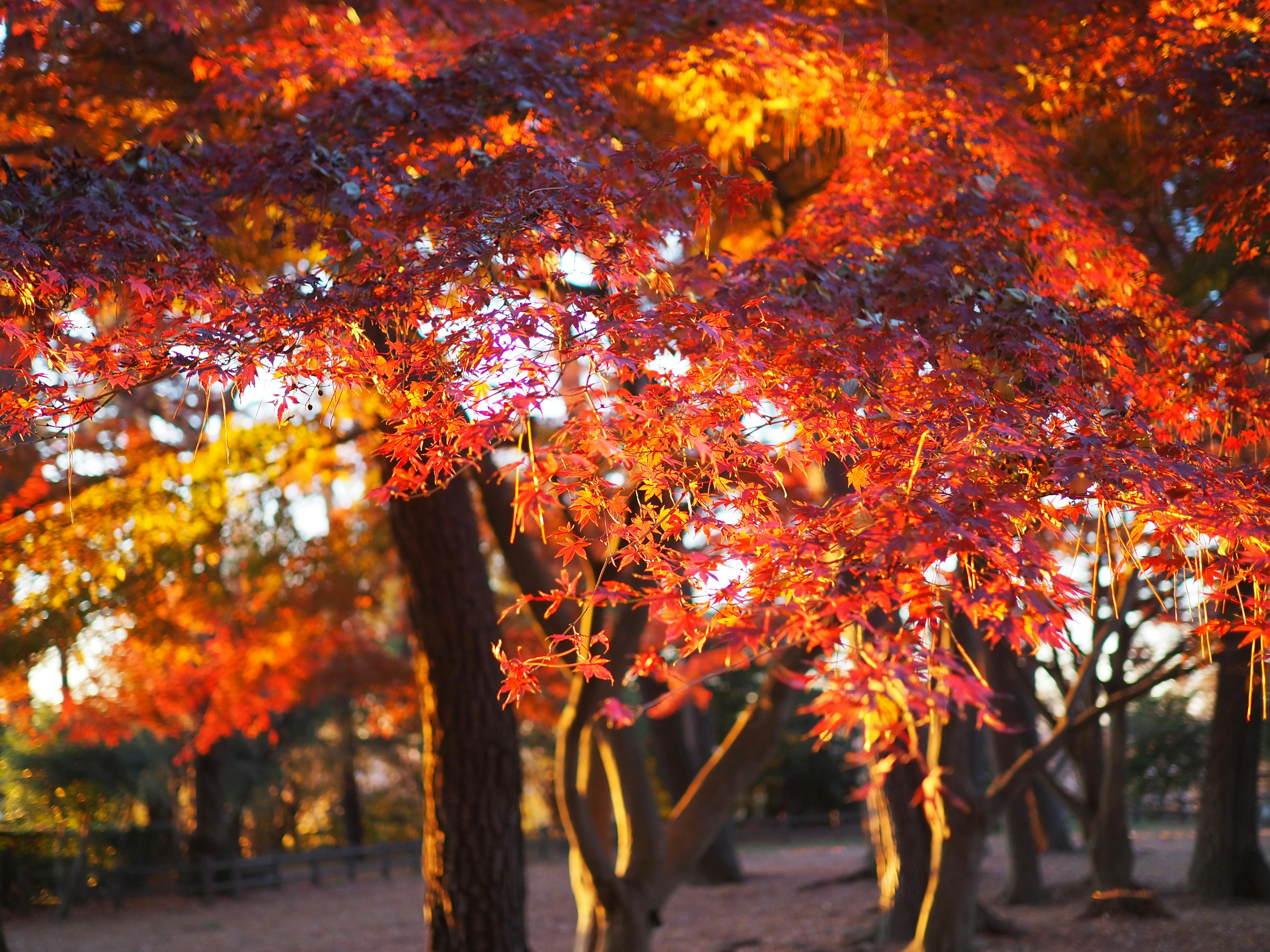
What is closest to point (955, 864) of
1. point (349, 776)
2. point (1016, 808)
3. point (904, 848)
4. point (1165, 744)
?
point (904, 848)

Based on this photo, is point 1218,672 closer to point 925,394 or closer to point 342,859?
point 925,394

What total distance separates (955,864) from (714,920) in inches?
244

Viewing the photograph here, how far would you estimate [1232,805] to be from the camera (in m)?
9.98

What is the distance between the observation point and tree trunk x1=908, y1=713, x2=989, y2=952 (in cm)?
750

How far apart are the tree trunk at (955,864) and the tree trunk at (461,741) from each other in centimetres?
305

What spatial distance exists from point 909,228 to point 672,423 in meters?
2.09

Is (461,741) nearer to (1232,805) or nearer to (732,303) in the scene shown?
(732,303)

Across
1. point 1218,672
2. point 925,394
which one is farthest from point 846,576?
point 1218,672

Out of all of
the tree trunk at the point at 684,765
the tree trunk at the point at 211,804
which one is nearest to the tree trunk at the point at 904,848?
the tree trunk at the point at 684,765

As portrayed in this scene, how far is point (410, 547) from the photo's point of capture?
6.97 metres

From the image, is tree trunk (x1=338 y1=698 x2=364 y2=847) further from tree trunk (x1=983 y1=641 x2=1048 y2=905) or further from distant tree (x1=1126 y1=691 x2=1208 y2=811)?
distant tree (x1=1126 y1=691 x2=1208 y2=811)

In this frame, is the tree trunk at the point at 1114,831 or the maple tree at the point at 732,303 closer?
the maple tree at the point at 732,303

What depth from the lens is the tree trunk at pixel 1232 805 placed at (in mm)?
9898

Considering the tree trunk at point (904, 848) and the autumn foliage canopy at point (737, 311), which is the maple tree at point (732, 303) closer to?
the autumn foliage canopy at point (737, 311)
